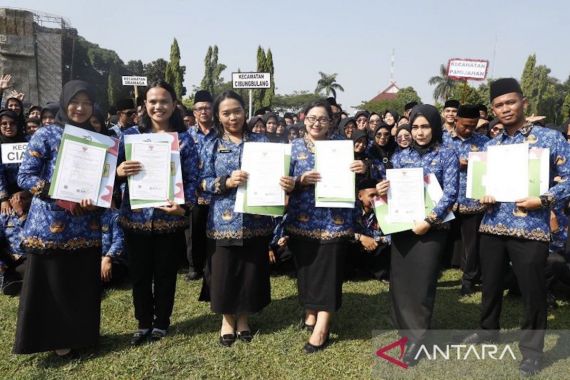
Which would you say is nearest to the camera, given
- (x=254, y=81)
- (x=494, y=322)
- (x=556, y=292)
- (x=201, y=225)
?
(x=494, y=322)

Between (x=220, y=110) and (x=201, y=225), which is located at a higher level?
(x=220, y=110)

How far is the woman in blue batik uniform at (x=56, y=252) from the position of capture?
3125mm

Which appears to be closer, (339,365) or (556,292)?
(339,365)

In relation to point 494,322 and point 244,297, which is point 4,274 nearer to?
point 244,297

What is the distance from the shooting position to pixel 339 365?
133 inches

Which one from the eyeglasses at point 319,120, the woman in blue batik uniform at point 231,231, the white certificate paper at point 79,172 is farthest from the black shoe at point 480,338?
the white certificate paper at point 79,172

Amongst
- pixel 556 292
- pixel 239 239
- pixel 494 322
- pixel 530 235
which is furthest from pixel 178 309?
pixel 556 292

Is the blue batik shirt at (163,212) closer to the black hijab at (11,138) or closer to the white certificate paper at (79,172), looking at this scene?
the white certificate paper at (79,172)

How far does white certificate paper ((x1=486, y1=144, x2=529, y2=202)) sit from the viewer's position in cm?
312

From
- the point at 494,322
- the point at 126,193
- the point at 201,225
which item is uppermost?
the point at 126,193

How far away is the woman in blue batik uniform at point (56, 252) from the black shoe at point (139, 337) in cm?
38

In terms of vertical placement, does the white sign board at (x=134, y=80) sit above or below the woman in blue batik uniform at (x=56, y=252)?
above

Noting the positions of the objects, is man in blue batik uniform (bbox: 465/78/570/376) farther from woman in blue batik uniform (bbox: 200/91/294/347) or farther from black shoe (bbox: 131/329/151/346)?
black shoe (bbox: 131/329/151/346)

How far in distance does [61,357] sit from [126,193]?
1.42 meters
